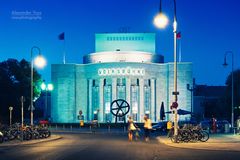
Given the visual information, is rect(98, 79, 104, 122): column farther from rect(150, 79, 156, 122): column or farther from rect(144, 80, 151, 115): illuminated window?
rect(150, 79, 156, 122): column

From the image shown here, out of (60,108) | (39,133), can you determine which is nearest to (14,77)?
(60,108)

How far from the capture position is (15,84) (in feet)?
253

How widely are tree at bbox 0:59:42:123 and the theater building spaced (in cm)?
1582

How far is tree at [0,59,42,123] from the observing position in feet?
231

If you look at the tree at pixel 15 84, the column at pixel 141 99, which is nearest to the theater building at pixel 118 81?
the column at pixel 141 99

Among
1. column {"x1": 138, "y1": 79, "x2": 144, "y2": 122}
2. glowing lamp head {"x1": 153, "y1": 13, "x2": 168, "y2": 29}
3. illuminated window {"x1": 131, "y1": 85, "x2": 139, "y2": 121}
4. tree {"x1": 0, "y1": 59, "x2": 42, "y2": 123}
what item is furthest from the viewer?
illuminated window {"x1": 131, "y1": 85, "x2": 139, "y2": 121}

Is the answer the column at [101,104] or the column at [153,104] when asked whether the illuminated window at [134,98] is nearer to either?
the column at [153,104]

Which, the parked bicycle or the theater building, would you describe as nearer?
the parked bicycle

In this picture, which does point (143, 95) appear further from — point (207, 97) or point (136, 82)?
point (207, 97)

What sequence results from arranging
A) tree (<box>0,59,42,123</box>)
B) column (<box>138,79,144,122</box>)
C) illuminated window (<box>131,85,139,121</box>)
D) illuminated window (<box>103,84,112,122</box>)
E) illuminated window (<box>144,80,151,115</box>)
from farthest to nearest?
illuminated window (<box>144,80,151,115</box>), illuminated window (<box>131,85,139,121</box>), column (<box>138,79,144,122</box>), illuminated window (<box>103,84,112,122</box>), tree (<box>0,59,42,123</box>)

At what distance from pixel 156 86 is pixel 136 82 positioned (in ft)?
16.6

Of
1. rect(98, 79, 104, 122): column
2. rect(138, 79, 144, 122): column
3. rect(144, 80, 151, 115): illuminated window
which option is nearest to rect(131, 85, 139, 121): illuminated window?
rect(138, 79, 144, 122): column

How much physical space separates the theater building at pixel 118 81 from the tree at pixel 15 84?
51.9 ft

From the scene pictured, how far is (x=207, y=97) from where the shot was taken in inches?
5177
